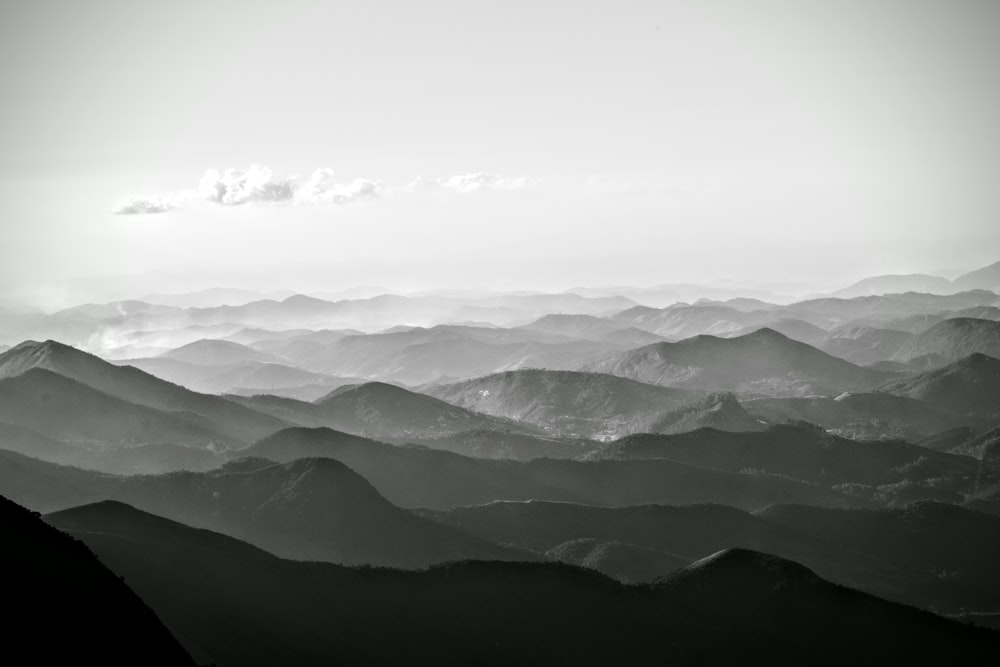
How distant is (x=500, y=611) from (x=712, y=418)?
103046 millimetres

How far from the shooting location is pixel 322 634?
227 feet

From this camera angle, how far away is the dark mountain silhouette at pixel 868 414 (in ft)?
601

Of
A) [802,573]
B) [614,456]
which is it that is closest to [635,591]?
[802,573]

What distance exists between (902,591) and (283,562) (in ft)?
202

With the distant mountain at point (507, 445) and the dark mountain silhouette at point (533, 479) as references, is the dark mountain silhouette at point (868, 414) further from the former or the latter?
the dark mountain silhouette at point (533, 479)

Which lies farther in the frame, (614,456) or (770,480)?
(614,456)

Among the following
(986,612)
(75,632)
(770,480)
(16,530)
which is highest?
(16,530)

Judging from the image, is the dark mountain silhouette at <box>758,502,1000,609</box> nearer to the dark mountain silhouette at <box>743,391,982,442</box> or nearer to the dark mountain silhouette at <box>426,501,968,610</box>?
the dark mountain silhouette at <box>426,501,968,610</box>

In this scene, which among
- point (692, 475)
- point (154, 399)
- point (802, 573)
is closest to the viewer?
point (802, 573)

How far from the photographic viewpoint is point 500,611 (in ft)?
246

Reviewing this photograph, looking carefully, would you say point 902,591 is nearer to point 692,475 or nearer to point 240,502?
point 692,475

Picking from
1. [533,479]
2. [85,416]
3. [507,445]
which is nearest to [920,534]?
[533,479]

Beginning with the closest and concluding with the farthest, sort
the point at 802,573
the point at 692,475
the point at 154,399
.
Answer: the point at 802,573 → the point at 692,475 → the point at 154,399

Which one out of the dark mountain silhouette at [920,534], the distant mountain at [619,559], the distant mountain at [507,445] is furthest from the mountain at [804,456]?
the distant mountain at [619,559]
